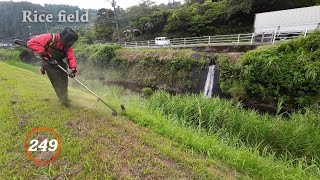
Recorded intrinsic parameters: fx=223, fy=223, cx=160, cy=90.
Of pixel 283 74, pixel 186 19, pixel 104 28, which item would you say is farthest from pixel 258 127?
pixel 104 28

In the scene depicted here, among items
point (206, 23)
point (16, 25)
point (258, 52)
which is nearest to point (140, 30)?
point (206, 23)

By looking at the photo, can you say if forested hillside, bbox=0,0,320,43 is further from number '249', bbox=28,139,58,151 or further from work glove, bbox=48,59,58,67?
number '249', bbox=28,139,58,151

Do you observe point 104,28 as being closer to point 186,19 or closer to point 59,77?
point 186,19

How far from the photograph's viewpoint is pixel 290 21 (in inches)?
577

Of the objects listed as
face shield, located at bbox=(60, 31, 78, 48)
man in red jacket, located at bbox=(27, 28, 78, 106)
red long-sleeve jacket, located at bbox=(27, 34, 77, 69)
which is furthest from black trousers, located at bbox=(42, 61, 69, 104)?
face shield, located at bbox=(60, 31, 78, 48)

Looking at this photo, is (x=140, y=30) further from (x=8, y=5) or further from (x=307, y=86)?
(x=8, y=5)

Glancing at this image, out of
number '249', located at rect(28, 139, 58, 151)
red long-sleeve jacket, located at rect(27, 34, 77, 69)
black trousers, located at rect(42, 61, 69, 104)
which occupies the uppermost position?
red long-sleeve jacket, located at rect(27, 34, 77, 69)

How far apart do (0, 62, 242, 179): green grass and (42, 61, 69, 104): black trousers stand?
17.4 inches

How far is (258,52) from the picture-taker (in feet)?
32.3

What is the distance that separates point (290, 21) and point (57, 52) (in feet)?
49.6

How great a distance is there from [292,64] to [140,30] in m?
24.3

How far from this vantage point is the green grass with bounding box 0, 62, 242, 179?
270cm

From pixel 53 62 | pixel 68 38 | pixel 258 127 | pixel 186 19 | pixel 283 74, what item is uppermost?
pixel 186 19

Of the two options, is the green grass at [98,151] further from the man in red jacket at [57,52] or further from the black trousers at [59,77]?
the man in red jacket at [57,52]
